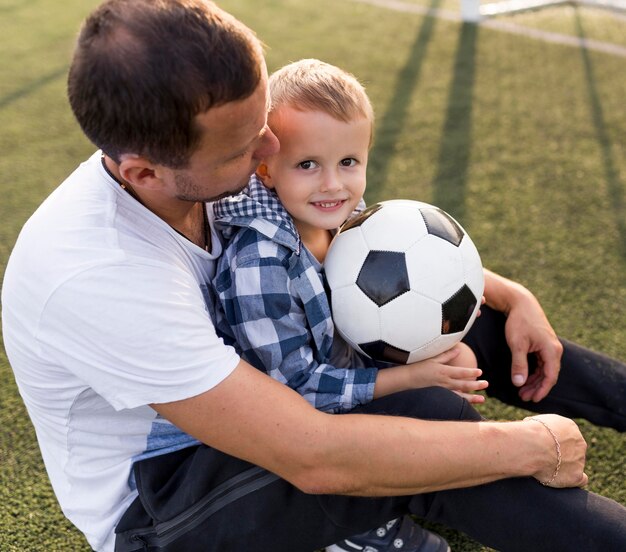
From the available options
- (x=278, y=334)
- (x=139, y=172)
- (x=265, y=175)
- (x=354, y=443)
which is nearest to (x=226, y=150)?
(x=139, y=172)

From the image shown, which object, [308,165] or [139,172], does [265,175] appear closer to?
[308,165]

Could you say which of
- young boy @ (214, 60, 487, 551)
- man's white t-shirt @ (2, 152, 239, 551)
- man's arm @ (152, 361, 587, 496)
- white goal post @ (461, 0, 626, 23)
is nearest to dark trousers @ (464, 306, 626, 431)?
young boy @ (214, 60, 487, 551)

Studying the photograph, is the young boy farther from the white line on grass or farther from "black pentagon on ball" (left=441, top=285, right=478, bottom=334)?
Answer: the white line on grass

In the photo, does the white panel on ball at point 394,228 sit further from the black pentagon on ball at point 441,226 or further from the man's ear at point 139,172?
the man's ear at point 139,172

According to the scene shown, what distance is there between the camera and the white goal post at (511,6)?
6.62 m

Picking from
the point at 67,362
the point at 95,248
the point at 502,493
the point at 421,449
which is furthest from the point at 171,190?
the point at 502,493

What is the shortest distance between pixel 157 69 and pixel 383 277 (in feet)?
2.86

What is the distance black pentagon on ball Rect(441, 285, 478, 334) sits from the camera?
2.12 meters

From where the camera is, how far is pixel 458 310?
7.02 feet

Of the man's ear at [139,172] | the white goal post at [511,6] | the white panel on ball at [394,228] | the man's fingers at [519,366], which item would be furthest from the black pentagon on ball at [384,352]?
the white goal post at [511,6]

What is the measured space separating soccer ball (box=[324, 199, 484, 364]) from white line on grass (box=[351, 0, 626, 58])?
4.32 m

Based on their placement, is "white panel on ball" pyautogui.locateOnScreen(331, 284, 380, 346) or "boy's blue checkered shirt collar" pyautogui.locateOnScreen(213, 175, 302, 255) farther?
"white panel on ball" pyautogui.locateOnScreen(331, 284, 380, 346)

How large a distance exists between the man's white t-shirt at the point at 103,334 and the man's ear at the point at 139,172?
0.22 feet

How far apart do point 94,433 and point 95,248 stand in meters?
0.52
